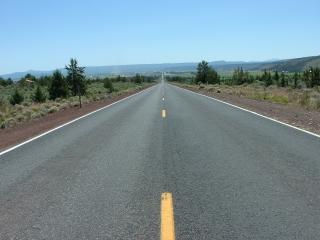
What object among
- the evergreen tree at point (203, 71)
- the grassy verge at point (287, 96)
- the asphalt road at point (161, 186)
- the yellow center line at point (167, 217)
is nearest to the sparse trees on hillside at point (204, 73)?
the evergreen tree at point (203, 71)

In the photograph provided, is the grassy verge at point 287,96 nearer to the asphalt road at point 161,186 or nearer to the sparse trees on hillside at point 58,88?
the asphalt road at point 161,186

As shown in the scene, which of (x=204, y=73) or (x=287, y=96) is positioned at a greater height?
(x=287, y=96)

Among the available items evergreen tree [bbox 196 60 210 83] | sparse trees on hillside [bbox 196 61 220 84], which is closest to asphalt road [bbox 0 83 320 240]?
sparse trees on hillside [bbox 196 61 220 84]

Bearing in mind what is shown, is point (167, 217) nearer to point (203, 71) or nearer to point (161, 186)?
point (161, 186)

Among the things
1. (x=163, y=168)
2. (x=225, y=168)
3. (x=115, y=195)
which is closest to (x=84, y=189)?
(x=115, y=195)

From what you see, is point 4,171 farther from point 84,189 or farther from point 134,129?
point 134,129

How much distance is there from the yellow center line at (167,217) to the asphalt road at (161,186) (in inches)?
3.0

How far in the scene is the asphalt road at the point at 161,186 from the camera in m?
5.12

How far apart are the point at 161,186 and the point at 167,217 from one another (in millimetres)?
1524

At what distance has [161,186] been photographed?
7.00m

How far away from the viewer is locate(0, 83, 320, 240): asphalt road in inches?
202

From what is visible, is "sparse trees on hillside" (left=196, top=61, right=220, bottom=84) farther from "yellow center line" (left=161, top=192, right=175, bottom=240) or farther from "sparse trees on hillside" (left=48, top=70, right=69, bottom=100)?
"yellow center line" (left=161, top=192, right=175, bottom=240)

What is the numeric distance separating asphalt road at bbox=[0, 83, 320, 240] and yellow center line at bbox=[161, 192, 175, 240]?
8 cm

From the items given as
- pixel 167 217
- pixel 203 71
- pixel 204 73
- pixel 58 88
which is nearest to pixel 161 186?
pixel 167 217
